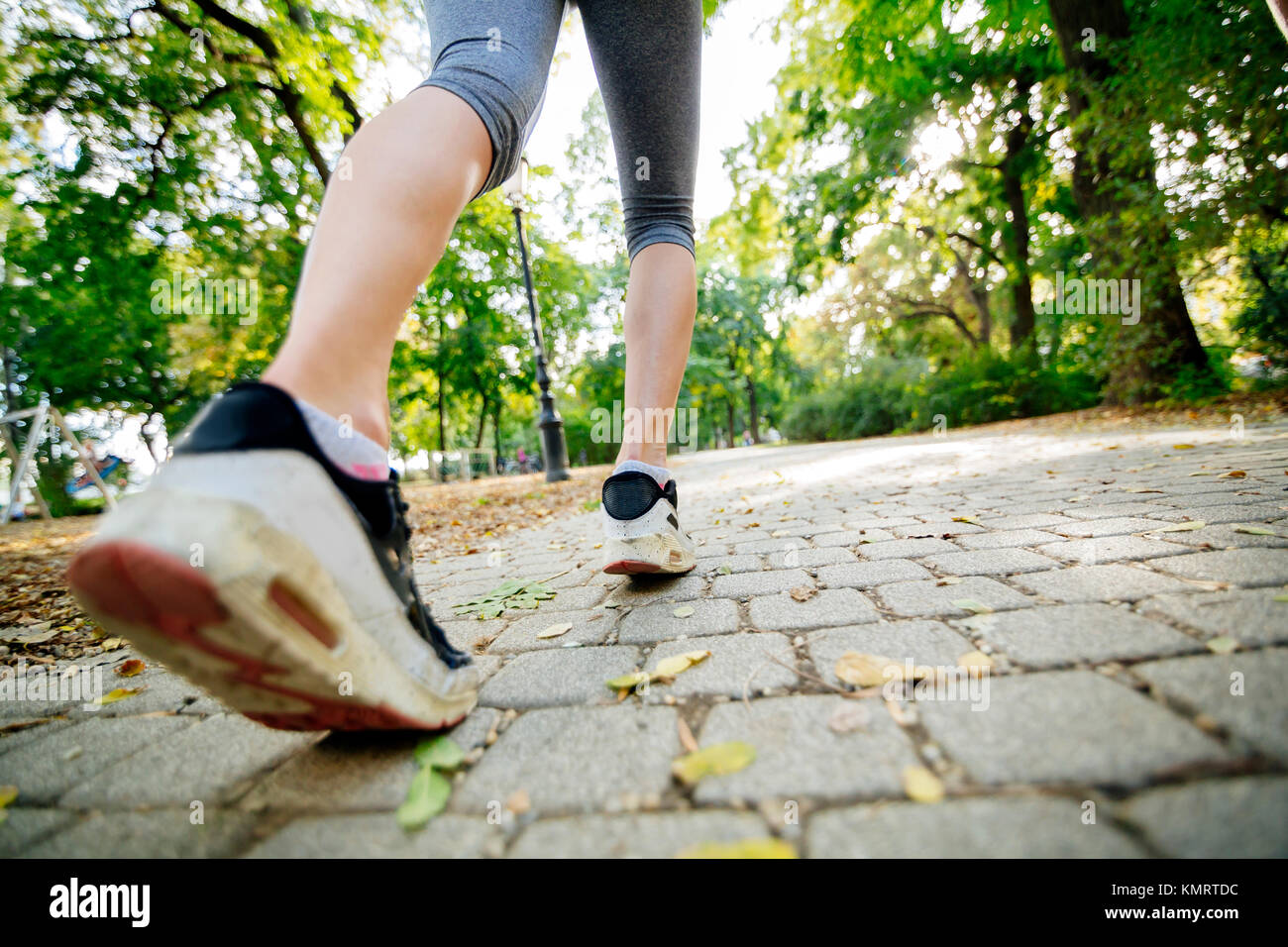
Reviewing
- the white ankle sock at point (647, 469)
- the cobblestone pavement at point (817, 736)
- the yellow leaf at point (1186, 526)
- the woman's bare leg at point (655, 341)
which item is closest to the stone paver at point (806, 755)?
the cobblestone pavement at point (817, 736)

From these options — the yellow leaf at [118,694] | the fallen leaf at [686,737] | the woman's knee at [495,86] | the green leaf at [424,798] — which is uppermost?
the woman's knee at [495,86]

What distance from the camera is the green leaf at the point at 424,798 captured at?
698 mm

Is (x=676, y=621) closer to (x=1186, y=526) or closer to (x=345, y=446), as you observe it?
(x=345, y=446)

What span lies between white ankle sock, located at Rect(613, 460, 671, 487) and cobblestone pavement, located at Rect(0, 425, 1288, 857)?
34 cm

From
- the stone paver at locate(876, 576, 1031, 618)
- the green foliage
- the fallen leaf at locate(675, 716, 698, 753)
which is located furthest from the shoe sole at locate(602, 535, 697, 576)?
the green foliage

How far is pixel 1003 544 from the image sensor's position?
167 cm

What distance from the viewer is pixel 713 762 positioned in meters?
0.74

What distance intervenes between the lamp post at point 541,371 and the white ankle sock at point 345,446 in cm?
767

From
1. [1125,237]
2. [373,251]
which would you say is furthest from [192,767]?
[1125,237]

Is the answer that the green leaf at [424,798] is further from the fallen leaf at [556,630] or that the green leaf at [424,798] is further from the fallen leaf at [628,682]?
the fallen leaf at [556,630]

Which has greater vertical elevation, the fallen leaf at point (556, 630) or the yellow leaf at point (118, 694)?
the fallen leaf at point (556, 630)

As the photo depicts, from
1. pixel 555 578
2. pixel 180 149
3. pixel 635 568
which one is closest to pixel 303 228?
pixel 180 149

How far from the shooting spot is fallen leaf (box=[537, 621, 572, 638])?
1.40 meters
